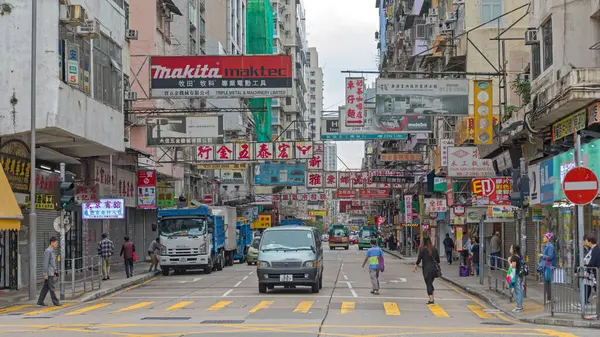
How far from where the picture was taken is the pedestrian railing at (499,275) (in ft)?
83.1

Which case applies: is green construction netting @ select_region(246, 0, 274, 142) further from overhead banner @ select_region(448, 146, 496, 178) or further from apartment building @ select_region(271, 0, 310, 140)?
overhead banner @ select_region(448, 146, 496, 178)

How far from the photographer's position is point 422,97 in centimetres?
2953

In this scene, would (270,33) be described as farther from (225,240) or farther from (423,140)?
(225,240)

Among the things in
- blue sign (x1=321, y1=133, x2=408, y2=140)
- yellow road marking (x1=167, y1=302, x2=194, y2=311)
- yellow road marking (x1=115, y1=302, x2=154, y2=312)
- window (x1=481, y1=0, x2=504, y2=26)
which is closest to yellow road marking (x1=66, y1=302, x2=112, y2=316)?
yellow road marking (x1=115, y1=302, x2=154, y2=312)

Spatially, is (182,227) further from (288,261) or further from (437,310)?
(437,310)

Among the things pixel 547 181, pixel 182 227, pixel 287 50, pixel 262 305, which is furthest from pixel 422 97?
pixel 287 50

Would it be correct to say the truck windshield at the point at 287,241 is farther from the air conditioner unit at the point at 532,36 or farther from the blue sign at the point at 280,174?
the blue sign at the point at 280,174

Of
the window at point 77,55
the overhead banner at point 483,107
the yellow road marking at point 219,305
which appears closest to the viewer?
the yellow road marking at point 219,305

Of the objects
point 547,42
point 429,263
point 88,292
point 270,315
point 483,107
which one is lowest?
point 88,292

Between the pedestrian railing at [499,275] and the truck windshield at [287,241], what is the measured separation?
226 inches

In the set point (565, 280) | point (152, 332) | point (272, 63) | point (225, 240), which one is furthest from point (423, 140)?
point (152, 332)

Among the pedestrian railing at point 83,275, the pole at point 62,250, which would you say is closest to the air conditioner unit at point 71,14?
the pole at point 62,250

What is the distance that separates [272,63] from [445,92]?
644cm

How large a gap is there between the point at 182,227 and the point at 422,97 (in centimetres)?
1427
